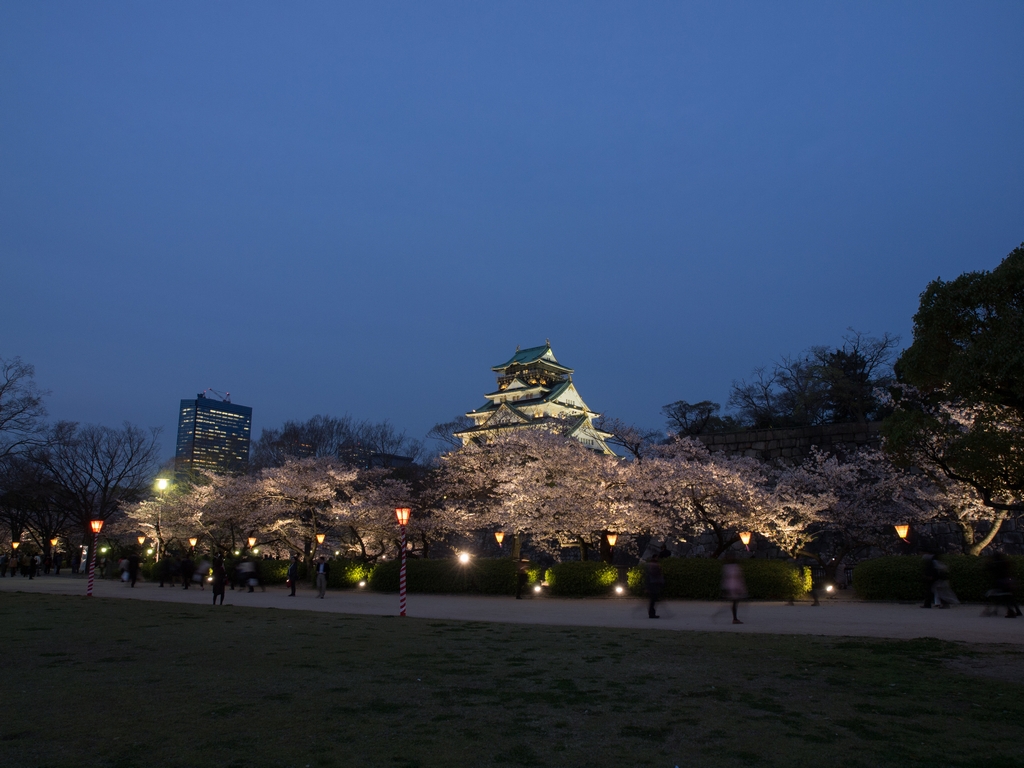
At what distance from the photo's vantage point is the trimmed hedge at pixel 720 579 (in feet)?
71.0

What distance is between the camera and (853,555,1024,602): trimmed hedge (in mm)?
18938

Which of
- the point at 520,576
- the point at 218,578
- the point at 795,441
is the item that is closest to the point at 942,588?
the point at 520,576

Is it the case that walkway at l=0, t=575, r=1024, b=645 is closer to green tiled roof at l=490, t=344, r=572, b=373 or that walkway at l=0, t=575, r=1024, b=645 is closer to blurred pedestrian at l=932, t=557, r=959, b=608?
blurred pedestrian at l=932, t=557, r=959, b=608

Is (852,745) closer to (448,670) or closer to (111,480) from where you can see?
(448,670)

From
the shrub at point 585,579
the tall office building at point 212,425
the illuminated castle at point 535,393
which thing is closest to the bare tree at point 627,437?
the shrub at point 585,579

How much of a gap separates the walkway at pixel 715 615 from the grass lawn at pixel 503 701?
6.44ft

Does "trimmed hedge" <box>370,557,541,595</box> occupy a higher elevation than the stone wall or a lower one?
lower

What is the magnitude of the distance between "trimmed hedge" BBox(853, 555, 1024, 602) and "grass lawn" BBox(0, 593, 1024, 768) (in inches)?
406

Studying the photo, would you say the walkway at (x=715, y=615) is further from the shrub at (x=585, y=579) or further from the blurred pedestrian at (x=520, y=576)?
the shrub at (x=585, y=579)

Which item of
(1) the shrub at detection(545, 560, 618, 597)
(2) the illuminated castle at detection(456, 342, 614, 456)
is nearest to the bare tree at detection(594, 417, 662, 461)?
(1) the shrub at detection(545, 560, 618, 597)

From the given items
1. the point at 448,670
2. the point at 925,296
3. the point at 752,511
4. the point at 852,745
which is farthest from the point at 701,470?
the point at 852,745

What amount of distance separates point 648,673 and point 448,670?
239 cm

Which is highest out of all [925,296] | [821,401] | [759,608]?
[821,401]

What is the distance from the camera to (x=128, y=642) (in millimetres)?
10781
